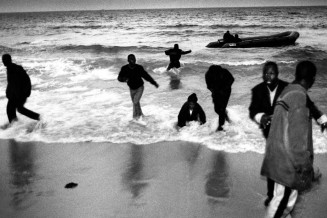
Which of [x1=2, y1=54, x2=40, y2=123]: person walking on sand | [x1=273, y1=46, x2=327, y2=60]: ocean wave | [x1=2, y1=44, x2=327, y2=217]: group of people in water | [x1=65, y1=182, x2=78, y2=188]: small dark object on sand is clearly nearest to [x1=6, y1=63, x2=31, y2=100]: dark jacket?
[x1=2, y1=54, x2=40, y2=123]: person walking on sand

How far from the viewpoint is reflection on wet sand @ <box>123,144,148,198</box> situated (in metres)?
4.02

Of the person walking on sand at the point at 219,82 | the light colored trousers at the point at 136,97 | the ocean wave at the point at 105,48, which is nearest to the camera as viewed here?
the person walking on sand at the point at 219,82

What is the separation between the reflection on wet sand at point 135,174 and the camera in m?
4.02

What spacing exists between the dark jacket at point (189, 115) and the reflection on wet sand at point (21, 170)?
302 cm

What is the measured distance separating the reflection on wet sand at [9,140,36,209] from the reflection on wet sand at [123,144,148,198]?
1357 millimetres

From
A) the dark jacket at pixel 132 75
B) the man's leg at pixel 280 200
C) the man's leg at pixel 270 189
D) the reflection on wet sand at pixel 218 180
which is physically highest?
the dark jacket at pixel 132 75

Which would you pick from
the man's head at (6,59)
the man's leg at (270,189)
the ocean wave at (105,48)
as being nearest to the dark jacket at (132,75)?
the man's head at (6,59)

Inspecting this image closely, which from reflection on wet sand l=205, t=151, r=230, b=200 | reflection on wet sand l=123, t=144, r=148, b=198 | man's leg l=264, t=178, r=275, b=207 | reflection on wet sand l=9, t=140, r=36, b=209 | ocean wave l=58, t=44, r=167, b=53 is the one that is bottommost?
reflection on wet sand l=9, t=140, r=36, b=209

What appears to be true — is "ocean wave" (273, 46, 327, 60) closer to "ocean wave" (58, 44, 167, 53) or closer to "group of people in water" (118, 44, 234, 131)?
"ocean wave" (58, 44, 167, 53)

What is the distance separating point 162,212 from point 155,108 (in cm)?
477

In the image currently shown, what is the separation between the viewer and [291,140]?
7.80ft

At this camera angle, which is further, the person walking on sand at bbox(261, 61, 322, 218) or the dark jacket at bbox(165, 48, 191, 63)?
the dark jacket at bbox(165, 48, 191, 63)

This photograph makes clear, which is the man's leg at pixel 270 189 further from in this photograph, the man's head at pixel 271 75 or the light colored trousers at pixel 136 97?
the light colored trousers at pixel 136 97

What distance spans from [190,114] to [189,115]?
3 cm
